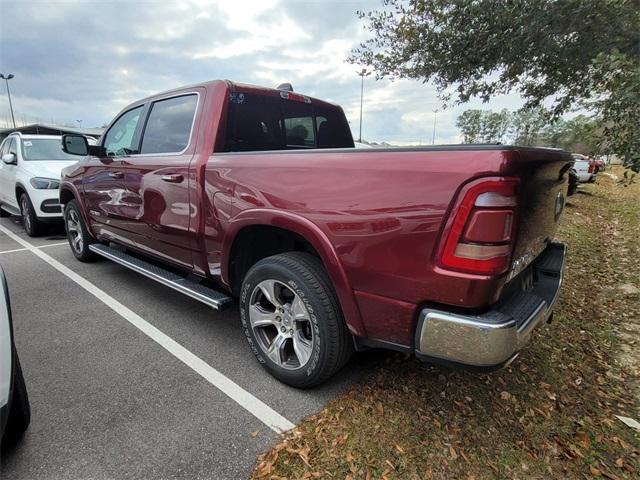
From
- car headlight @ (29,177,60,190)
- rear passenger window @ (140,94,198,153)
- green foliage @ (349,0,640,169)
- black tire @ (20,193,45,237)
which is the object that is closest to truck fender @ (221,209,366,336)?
rear passenger window @ (140,94,198,153)

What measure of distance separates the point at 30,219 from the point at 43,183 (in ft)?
2.38

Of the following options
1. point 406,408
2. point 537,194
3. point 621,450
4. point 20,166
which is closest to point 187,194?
point 406,408

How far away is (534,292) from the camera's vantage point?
2.32 metres

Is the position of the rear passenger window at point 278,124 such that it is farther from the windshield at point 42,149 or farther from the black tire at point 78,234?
the windshield at point 42,149

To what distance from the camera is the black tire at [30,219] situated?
655 centimetres

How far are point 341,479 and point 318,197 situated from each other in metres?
1.41

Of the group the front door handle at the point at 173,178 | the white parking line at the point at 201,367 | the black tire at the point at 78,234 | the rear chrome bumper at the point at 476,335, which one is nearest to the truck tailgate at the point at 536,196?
the rear chrome bumper at the point at 476,335

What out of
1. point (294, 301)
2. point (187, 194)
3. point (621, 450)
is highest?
point (187, 194)

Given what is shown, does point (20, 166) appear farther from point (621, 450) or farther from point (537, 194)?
point (621, 450)

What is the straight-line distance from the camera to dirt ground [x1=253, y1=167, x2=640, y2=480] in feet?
6.26

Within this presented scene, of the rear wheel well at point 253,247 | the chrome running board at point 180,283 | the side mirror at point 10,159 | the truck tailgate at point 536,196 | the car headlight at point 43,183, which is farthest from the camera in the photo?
the side mirror at point 10,159

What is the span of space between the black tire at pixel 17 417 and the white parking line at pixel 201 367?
0.98 metres

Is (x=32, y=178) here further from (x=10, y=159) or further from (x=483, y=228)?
(x=483, y=228)

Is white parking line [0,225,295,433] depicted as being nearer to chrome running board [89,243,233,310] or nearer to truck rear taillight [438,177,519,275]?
chrome running board [89,243,233,310]
